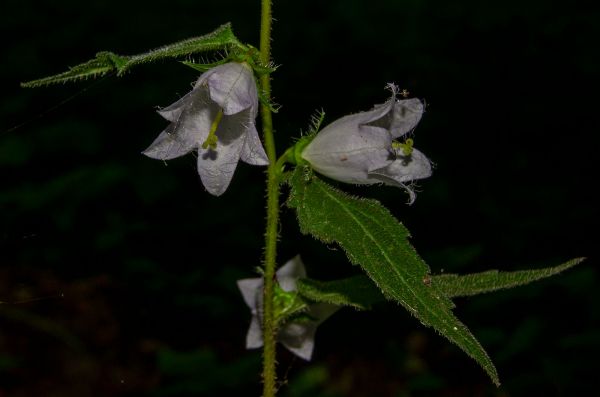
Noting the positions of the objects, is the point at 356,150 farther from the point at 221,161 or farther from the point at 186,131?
the point at 186,131

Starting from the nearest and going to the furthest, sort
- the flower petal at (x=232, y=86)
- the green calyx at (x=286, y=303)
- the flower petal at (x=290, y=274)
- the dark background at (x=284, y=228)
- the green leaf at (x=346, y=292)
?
the flower petal at (x=232, y=86), the green leaf at (x=346, y=292), the green calyx at (x=286, y=303), the flower petal at (x=290, y=274), the dark background at (x=284, y=228)

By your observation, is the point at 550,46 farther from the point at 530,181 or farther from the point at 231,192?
the point at 231,192

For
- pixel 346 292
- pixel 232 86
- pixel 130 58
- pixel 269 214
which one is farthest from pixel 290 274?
pixel 130 58

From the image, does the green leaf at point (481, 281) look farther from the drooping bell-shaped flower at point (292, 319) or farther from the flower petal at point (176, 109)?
the flower petal at point (176, 109)

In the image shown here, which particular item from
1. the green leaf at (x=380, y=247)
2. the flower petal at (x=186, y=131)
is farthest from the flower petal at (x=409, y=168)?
the flower petal at (x=186, y=131)

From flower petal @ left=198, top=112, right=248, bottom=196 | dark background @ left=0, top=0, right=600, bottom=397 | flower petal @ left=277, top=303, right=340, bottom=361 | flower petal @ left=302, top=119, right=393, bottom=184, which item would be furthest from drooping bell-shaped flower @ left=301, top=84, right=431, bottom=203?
dark background @ left=0, top=0, right=600, bottom=397
